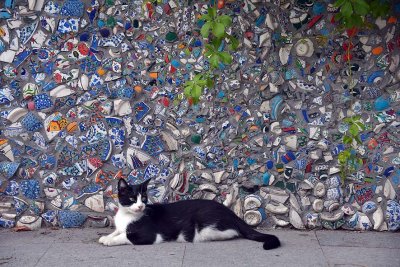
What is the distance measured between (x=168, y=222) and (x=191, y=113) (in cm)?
105

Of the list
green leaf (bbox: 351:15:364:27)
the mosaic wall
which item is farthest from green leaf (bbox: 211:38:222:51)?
green leaf (bbox: 351:15:364:27)

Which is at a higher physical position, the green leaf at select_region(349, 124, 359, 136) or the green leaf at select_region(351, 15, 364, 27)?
the green leaf at select_region(351, 15, 364, 27)

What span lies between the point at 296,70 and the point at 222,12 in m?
0.87

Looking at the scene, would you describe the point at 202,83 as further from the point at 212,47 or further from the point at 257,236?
the point at 257,236

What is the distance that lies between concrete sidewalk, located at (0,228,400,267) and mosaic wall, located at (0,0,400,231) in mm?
239

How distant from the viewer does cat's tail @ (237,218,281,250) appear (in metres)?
5.83

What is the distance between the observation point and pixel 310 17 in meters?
6.23

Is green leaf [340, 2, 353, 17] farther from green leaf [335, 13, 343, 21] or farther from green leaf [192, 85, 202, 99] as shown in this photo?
green leaf [192, 85, 202, 99]

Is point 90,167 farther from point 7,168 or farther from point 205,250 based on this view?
point 205,250

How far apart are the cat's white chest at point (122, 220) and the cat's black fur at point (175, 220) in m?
0.04

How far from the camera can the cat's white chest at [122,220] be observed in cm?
606

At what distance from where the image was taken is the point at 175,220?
6125 millimetres

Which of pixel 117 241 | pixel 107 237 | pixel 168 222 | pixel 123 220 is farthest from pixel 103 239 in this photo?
pixel 168 222

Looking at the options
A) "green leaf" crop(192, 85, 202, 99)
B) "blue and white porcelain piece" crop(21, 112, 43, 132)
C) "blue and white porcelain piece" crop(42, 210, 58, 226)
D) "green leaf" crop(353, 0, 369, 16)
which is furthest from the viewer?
"blue and white porcelain piece" crop(42, 210, 58, 226)
